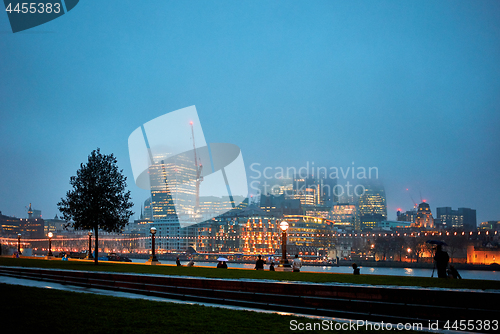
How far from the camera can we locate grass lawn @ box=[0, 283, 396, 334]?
9.04 metres

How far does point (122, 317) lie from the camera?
10406 millimetres

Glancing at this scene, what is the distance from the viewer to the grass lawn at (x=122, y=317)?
356 inches

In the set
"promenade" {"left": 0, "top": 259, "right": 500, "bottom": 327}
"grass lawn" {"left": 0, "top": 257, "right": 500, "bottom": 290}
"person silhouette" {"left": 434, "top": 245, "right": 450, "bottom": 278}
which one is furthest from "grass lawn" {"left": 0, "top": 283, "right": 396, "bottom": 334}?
"person silhouette" {"left": 434, "top": 245, "right": 450, "bottom": 278}

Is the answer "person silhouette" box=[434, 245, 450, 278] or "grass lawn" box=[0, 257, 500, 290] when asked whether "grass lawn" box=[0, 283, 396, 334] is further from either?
"person silhouette" box=[434, 245, 450, 278]

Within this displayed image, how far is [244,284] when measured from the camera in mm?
15406

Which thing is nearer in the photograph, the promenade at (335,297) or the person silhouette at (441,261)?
the promenade at (335,297)

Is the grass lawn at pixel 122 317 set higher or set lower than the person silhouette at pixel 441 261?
higher

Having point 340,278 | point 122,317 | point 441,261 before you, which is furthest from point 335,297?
point 441,261

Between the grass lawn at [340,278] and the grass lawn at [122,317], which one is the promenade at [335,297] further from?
the grass lawn at [340,278]

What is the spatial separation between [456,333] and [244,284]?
25.2 ft

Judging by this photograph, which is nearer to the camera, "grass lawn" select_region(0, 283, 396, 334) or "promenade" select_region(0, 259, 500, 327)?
"grass lawn" select_region(0, 283, 396, 334)

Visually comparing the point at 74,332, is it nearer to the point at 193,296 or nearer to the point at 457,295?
the point at 193,296

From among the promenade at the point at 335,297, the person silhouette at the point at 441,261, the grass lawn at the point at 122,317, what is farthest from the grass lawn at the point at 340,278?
the grass lawn at the point at 122,317

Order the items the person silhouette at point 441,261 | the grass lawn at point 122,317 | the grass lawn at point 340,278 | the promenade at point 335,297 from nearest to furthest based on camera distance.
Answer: the grass lawn at point 122,317, the promenade at point 335,297, the grass lawn at point 340,278, the person silhouette at point 441,261
